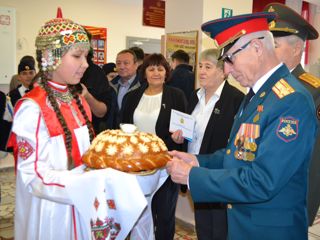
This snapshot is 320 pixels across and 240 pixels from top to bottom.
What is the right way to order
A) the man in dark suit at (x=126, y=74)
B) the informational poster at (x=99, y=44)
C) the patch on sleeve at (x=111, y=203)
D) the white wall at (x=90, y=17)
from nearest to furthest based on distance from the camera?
the patch on sleeve at (x=111, y=203) → the man in dark suit at (x=126, y=74) → the white wall at (x=90, y=17) → the informational poster at (x=99, y=44)

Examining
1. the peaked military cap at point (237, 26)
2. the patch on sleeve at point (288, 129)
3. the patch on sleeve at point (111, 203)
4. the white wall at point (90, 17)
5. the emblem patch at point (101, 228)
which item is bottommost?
the emblem patch at point (101, 228)

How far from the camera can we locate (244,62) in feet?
5.13

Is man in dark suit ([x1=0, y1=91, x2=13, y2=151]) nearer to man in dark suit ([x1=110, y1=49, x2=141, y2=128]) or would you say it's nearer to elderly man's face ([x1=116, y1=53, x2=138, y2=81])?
man in dark suit ([x1=110, y1=49, x2=141, y2=128])

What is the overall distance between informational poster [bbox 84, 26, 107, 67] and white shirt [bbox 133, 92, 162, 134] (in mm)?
4200

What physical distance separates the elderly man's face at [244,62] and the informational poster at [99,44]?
598 cm

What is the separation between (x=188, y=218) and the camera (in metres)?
3.97

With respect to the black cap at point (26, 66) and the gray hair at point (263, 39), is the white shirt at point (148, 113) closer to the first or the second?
the gray hair at point (263, 39)

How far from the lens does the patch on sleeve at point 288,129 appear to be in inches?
54.1

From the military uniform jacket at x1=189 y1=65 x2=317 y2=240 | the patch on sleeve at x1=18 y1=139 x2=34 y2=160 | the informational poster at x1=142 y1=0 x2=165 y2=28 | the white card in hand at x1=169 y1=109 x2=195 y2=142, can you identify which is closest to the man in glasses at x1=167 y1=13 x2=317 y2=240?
the military uniform jacket at x1=189 y1=65 x2=317 y2=240

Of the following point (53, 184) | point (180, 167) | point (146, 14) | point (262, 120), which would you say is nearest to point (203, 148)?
point (180, 167)

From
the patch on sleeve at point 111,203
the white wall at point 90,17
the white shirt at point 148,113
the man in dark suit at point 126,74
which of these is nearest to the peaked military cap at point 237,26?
the patch on sleeve at point 111,203

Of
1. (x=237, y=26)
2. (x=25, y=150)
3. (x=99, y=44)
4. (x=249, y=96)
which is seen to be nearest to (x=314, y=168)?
(x=249, y=96)

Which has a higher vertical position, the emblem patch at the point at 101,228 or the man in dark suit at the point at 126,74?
the man in dark suit at the point at 126,74

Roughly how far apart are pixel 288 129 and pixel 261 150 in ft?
0.45
